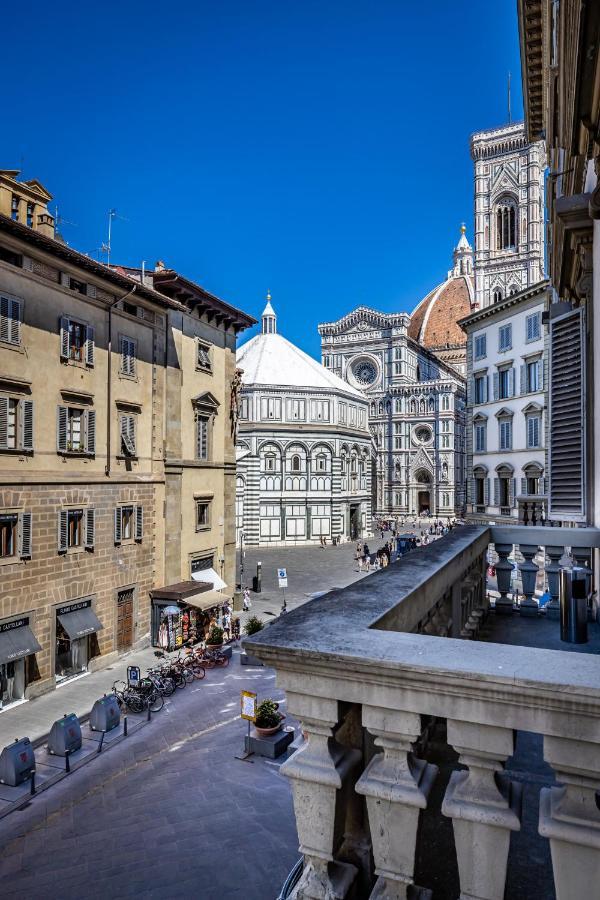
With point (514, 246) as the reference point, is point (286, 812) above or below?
below

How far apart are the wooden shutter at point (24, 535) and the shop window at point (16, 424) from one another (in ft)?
6.98

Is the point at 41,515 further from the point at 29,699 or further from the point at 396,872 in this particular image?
the point at 396,872

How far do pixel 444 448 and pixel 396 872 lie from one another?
253ft

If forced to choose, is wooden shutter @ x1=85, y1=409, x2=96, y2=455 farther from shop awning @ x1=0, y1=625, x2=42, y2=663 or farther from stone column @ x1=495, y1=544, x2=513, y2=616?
stone column @ x1=495, y1=544, x2=513, y2=616

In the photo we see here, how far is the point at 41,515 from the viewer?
19.0m

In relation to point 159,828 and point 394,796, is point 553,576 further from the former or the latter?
point 159,828

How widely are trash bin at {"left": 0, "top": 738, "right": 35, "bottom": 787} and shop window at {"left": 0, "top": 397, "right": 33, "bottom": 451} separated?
8463 mm

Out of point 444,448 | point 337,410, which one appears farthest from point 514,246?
point 337,410

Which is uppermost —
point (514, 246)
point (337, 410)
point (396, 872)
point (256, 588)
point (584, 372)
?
point (514, 246)

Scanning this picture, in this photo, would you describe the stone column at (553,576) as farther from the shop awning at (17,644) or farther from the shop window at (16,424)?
the shop window at (16,424)

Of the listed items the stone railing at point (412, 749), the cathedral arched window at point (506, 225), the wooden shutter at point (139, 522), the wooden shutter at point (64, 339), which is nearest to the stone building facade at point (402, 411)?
the cathedral arched window at point (506, 225)

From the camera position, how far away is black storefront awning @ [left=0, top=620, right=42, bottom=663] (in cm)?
1734

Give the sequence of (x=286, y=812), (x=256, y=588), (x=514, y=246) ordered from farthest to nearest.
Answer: (x=514, y=246) < (x=256, y=588) < (x=286, y=812)

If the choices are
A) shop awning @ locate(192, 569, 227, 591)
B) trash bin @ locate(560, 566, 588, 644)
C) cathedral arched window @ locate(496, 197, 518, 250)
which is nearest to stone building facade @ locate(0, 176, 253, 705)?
shop awning @ locate(192, 569, 227, 591)
